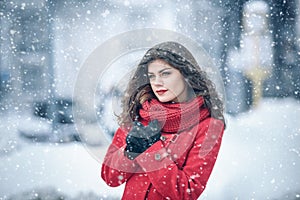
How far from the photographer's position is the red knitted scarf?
1.16 meters

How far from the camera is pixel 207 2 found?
1.73 metres

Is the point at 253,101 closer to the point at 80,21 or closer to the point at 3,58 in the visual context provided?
the point at 80,21

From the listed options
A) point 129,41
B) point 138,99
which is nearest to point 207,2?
point 129,41

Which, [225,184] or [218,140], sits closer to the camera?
[218,140]

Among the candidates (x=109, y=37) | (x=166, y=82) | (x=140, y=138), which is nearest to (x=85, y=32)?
(x=109, y=37)

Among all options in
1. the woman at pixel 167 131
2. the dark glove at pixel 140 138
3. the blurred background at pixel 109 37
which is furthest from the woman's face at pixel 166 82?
the blurred background at pixel 109 37

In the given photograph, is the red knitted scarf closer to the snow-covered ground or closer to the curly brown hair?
the curly brown hair

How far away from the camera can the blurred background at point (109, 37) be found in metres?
1.70

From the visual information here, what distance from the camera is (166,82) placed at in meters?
1.19

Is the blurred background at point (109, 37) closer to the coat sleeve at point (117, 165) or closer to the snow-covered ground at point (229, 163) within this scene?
the snow-covered ground at point (229, 163)

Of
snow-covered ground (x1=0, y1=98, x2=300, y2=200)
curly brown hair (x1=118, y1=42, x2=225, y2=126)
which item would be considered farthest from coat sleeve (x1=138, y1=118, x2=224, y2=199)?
snow-covered ground (x1=0, y1=98, x2=300, y2=200)

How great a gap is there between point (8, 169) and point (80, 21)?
Answer: 0.70 m

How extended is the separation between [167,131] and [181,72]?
18 cm

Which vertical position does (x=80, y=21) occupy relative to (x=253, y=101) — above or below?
above
